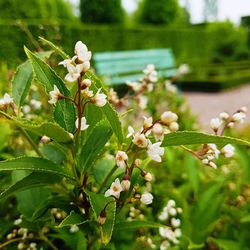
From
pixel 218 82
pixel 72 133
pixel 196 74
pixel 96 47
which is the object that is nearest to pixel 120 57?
pixel 96 47

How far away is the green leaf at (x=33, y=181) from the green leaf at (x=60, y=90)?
4.6 inches

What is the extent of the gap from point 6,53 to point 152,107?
980 mm

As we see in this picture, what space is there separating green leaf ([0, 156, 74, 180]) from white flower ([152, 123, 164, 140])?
9.4 inches

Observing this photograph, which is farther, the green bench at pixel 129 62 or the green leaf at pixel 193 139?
the green bench at pixel 129 62

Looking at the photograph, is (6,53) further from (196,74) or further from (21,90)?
(196,74)

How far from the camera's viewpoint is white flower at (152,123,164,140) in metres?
0.81

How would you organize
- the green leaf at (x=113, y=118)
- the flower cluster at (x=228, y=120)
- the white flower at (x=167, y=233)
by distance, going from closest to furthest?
the green leaf at (x=113, y=118) → the flower cluster at (x=228, y=120) → the white flower at (x=167, y=233)

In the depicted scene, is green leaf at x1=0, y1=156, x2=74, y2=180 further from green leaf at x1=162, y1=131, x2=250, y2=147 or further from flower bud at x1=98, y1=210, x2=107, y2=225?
green leaf at x1=162, y1=131, x2=250, y2=147

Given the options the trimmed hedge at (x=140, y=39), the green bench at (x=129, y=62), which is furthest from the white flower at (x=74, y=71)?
the green bench at (x=129, y=62)

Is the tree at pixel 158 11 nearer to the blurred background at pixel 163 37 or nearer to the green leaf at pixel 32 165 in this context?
the blurred background at pixel 163 37

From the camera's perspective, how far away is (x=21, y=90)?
1088 mm

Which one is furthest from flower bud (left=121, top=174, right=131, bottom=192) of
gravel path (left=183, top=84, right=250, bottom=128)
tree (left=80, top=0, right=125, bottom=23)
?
tree (left=80, top=0, right=125, bottom=23)

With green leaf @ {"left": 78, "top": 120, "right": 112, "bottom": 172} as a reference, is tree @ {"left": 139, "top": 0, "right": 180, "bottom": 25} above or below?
below

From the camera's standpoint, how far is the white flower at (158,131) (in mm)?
814
